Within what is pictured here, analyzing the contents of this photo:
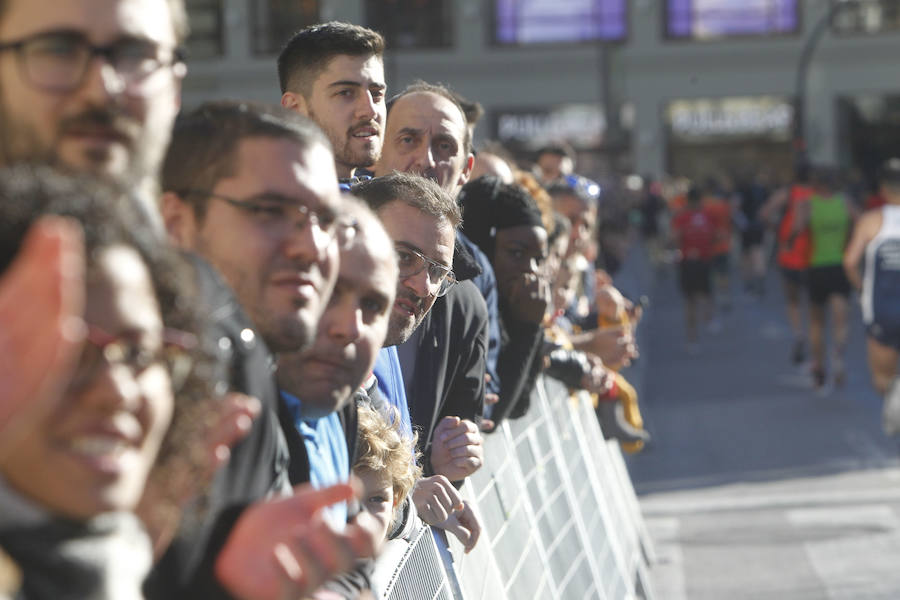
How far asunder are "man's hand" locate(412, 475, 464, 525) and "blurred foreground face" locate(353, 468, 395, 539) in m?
0.61

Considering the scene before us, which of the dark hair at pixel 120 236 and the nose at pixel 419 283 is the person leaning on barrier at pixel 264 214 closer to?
the dark hair at pixel 120 236

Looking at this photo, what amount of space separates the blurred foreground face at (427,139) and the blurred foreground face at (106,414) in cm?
359

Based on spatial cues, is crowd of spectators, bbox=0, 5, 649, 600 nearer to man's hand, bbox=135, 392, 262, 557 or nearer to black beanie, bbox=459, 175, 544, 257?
man's hand, bbox=135, 392, 262, 557

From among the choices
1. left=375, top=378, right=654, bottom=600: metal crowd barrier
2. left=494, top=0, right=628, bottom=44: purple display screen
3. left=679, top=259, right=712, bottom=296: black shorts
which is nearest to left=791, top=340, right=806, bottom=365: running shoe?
left=679, top=259, right=712, bottom=296: black shorts

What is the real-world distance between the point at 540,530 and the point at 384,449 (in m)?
2.12

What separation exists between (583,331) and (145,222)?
290 inches

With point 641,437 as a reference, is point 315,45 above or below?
above

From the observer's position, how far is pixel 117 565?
1.77m

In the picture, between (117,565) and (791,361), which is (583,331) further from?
(791,361)

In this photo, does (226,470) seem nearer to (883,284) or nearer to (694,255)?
(883,284)

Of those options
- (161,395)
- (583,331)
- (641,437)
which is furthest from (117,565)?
(583,331)

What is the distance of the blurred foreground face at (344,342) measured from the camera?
267 cm

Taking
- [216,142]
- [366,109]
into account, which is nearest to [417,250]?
[366,109]

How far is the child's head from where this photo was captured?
3262mm
